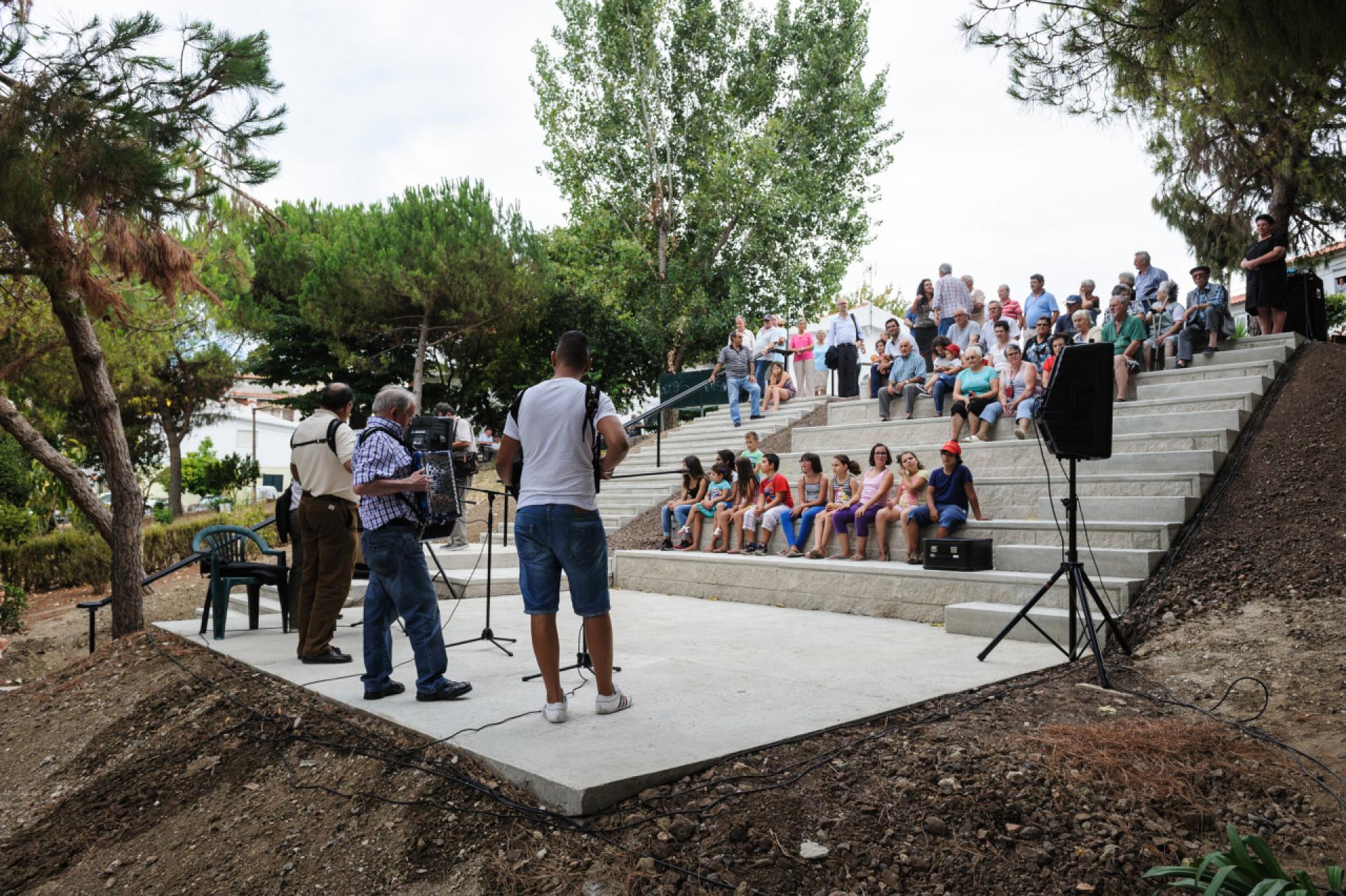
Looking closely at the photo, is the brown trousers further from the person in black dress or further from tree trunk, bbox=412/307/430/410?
tree trunk, bbox=412/307/430/410

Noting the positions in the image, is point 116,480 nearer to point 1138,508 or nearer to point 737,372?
point 737,372

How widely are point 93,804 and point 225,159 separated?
15.7 feet

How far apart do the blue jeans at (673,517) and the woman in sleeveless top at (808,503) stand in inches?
66.0

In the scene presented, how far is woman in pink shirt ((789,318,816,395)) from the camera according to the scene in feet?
51.5

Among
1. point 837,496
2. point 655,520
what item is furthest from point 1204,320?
point 655,520

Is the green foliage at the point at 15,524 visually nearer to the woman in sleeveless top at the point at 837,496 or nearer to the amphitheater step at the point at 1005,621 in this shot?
the woman in sleeveless top at the point at 837,496

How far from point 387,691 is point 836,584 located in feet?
13.7

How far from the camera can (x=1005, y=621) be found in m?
5.97

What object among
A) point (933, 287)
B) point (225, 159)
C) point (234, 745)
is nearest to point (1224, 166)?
point (933, 287)

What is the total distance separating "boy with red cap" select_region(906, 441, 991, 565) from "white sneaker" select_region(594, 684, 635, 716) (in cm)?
412

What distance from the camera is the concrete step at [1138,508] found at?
268 inches

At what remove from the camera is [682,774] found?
329cm

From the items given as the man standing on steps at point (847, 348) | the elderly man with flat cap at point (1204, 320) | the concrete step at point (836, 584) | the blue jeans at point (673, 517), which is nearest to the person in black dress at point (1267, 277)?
the elderly man with flat cap at point (1204, 320)

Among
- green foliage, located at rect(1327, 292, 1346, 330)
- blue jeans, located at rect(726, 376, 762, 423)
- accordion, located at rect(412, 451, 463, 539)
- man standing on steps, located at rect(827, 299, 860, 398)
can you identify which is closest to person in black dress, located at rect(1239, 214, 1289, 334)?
man standing on steps, located at rect(827, 299, 860, 398)
